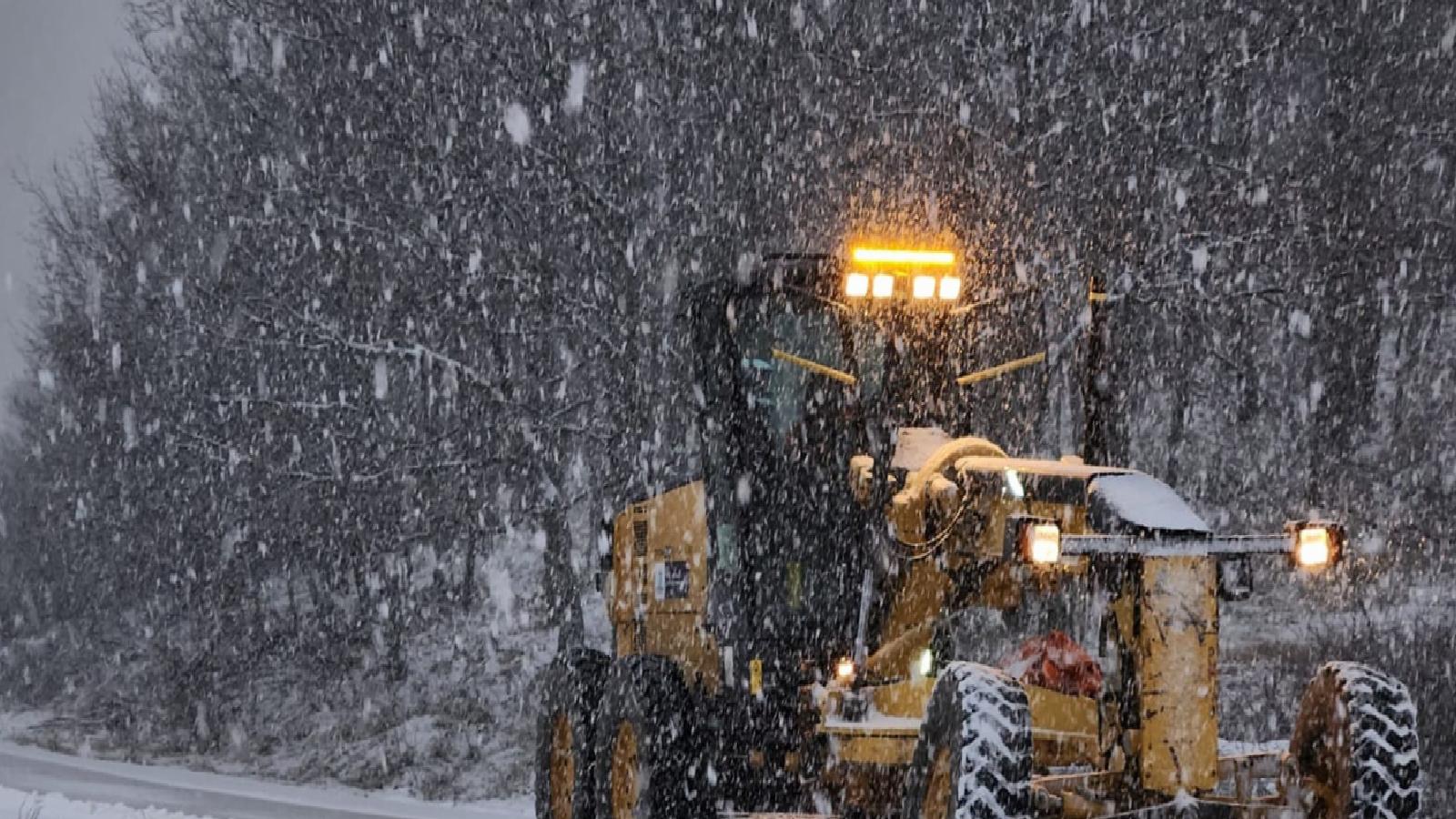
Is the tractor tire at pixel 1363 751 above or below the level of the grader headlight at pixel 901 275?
below

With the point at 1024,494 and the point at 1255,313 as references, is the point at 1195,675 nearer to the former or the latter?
the point at 1024,494

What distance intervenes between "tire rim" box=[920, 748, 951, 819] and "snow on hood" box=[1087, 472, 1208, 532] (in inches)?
44.0

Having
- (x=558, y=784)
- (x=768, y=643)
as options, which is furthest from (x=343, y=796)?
(x=768, y=643)

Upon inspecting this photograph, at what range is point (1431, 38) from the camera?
15.4m

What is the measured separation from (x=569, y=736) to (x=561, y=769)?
1.30 ft

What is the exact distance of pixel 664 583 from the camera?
985cm

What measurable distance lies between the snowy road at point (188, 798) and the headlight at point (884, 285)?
22.1 feet

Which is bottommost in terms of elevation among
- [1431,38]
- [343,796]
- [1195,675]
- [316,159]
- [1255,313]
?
[343,796]

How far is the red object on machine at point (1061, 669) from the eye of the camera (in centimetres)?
760

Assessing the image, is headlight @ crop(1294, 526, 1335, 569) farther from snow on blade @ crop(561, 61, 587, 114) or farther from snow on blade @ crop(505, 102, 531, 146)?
snow on blade @ crop(505, 102, 531, 146)

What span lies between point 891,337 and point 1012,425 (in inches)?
50.6

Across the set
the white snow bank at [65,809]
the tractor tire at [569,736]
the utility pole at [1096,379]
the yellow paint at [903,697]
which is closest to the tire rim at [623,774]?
the tractor tire at [569,736]

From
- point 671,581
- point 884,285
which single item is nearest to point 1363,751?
point 884,285

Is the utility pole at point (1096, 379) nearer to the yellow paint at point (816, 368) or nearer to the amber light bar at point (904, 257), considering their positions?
the amber light bar at point (904, 257)
